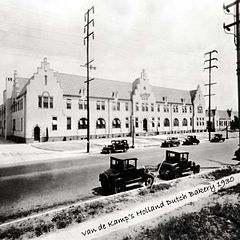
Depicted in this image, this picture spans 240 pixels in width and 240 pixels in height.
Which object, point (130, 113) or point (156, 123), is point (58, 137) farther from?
point (156, 123)

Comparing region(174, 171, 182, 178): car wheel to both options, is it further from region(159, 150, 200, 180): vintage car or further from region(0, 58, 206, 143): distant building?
region(0, 58, 206, 143): distant building

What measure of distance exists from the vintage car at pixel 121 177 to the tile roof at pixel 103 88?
99.7 ft

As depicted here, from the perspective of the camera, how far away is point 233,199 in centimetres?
855

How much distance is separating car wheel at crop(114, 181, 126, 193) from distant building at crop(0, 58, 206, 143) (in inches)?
990

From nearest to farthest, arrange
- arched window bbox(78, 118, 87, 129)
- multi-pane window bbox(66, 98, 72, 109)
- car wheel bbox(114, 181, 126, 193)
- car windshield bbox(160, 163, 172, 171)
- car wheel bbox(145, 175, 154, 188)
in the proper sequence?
car wheel bbox(114, 181, 126, 193), car wheel bbox(145, 175, 154, 188), car windshield bbox(160, 163, 172, 171), multi-pane window bbox(66, 98, 72, 109), arched window bbox(78, 118, 87, 129)

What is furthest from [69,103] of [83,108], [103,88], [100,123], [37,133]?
[103,88]

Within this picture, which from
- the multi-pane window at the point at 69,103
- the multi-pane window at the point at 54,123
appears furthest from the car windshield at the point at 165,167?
the multi-pane window at the point at 69,103

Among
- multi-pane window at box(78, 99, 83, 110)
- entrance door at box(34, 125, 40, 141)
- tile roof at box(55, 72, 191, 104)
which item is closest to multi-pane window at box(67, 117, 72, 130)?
multi-pane window at box(78, 99, 83, 110)

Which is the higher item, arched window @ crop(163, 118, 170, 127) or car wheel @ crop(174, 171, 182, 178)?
arched window @ crop(163, 118, 170, 127)

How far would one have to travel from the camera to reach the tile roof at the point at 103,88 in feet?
131

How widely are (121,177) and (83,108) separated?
1238 inches

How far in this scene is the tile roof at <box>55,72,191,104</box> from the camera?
3990 centimetres

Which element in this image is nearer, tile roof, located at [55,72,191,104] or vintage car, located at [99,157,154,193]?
vintage car, located at [99,157,154,193]

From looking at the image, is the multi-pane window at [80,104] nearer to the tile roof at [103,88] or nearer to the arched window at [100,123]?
the tile roof at [103,88]
